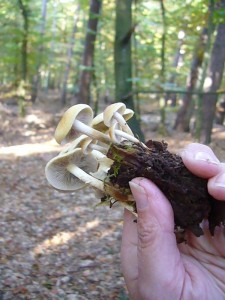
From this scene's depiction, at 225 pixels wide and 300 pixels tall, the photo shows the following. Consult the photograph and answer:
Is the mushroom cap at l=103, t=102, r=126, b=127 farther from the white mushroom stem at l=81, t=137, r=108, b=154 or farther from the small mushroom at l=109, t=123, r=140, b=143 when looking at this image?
the white mushroom stem at l=81, t=137, r=108, b=154

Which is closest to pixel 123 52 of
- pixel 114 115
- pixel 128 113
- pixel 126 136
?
pixel 128 113

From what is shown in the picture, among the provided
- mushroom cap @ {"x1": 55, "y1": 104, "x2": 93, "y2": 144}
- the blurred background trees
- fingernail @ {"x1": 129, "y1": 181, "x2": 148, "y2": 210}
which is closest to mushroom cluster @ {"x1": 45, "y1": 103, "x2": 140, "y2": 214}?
mushroom cap @ {"x1": 55, "y1": 104, "x2": 93, "y2": 144}

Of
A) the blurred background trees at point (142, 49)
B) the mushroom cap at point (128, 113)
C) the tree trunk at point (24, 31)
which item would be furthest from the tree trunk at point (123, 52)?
the tree trunk at point (24, 31)

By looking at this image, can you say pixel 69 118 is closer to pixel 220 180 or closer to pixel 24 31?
pixel 220 180

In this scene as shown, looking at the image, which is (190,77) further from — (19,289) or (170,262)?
(170,262)

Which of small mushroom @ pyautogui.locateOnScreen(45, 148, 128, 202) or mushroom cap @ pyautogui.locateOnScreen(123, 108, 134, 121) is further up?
mushroom cap @ pyautogui.locateOnScreen(123, 108, 134, 121)

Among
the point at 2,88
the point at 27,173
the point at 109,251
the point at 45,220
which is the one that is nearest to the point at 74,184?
the point at 109,251
